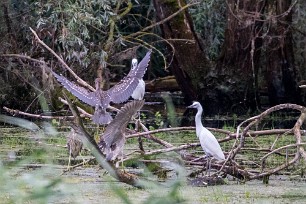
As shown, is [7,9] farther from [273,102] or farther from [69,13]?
[273,102]

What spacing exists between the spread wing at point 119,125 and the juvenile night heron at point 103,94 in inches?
36.8

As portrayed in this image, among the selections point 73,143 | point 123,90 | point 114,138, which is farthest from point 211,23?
point 114,138

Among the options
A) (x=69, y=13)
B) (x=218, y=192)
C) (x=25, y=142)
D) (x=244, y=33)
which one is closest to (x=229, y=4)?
(x=244, y=33)

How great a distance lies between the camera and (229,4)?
11969 mm

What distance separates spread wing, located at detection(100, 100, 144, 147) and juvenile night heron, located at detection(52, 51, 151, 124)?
0.93 metres

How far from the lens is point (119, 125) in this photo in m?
4.72

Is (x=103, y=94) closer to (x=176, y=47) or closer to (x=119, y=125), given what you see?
(x=119, y=125)

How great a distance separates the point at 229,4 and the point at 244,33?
46 centimetres

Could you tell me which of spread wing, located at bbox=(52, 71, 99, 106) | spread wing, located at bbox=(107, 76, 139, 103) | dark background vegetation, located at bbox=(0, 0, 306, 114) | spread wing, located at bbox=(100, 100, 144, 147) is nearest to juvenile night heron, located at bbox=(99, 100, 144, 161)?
spread wing, located at bbox=(100, 100, 144, 147)

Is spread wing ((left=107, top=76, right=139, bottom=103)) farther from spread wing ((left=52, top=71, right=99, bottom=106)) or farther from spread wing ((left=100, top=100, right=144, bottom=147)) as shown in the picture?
spread wing ((left=100, top=100, right=144, bottom=147))


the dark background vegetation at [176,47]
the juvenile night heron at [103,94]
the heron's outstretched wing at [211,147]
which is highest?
the dark background vegetation at [176,47]

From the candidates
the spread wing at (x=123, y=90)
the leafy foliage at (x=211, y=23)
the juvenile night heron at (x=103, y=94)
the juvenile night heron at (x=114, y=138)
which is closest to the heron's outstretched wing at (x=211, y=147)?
the juvenile night heron at (x=103, y=94)

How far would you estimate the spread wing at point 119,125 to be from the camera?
4.28 metres

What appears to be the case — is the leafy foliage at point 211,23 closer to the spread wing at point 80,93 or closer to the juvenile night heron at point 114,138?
the spread wing at point 80,93
